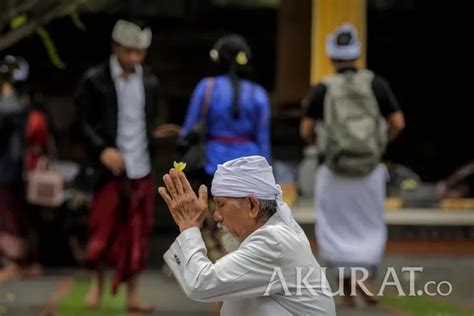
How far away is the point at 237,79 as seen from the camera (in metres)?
8.14

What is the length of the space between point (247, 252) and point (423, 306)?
4.32 meters

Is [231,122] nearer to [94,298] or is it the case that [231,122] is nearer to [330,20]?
[94,298]

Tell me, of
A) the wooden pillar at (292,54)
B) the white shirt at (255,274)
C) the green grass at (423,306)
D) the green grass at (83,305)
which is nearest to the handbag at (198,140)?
the green grass at (83,305)

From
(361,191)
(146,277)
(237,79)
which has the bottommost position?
(146,277)

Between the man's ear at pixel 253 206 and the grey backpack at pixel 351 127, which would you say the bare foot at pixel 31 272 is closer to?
the grey backpack at pixel 351 127

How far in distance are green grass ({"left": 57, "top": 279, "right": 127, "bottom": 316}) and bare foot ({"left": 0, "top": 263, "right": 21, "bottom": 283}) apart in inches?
29.5

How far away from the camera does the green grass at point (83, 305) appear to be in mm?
8291

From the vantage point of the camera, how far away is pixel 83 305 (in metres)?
8.78

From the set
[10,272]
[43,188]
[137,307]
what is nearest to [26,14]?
[137,307]

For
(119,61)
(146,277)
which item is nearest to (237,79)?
(119,61)

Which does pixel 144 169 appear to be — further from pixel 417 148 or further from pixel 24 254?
pixel 417 148

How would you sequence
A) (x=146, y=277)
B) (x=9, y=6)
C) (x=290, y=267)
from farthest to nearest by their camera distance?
(x=146, y=277)
(x=9, y=6)
(x=290, y=267)

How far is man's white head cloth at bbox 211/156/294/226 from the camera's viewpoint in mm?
4434

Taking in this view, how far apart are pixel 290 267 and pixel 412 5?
10.4 m
